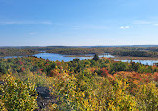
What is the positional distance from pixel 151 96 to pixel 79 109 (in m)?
5.31

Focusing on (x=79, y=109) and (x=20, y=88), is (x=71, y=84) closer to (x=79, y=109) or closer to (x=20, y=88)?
(x=79, y=109)

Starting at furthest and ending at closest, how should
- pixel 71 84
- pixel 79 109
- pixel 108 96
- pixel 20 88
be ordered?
pixel 108 96
pixel 20 88
pixel 71 84
pixel 79 109

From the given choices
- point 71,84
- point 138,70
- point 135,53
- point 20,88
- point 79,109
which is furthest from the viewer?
point 135,53

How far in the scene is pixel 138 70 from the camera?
43.2m

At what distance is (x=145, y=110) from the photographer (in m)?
8.16

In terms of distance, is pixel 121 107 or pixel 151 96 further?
pixel 151 96

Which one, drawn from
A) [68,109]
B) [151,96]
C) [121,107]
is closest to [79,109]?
[68,109]

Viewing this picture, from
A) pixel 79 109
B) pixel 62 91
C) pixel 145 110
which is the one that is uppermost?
pixel 62 91

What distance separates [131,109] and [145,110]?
1467 millimetres

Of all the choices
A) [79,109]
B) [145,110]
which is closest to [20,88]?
[79,109]

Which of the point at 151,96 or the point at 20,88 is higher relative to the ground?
the point at 20,88

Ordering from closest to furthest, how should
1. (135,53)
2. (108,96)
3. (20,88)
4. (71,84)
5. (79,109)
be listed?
(79,109), (71,84), (20,88), (108,96), (135,53)

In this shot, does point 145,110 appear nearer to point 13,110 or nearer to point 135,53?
point 13,110

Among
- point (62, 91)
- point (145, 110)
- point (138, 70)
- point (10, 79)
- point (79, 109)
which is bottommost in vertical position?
point (138, 70)
